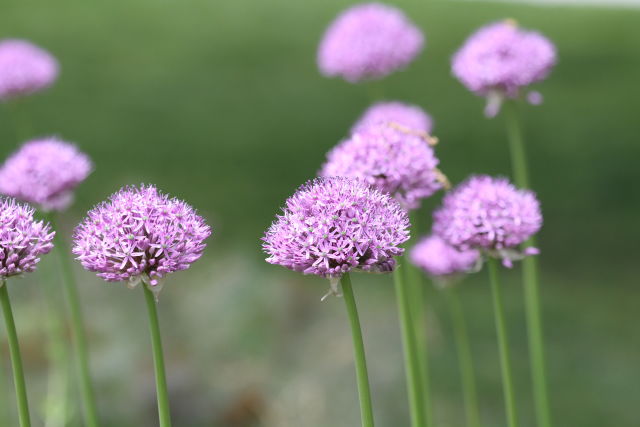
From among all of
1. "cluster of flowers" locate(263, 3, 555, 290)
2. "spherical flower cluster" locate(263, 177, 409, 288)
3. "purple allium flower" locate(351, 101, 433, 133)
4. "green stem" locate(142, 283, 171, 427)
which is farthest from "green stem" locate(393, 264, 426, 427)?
"purple allium flower" locate(351, 101, 433, 133)

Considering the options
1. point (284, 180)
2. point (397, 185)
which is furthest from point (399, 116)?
point (284, 180)

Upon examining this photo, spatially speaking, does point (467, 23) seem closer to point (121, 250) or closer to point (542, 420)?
point (542, 420)

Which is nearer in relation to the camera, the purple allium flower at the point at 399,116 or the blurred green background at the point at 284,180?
the purple allium flower at the point at 399,116

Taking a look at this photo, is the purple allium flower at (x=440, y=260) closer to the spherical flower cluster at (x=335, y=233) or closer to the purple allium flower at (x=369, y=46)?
the purple allium flower at (x=369, y=46)

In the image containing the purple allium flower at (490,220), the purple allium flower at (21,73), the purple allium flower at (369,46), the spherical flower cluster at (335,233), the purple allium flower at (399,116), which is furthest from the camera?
the purple allium flower at (21,73)

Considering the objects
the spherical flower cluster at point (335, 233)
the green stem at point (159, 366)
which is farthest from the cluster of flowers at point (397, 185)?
the green stem at point (159, 366)

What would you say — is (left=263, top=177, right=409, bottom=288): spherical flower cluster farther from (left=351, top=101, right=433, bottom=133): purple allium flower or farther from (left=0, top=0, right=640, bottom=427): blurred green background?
(left=0, top=0, right=640, bottom=427): blurred green background

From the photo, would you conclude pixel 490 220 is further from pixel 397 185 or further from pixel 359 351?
pixel 359 351
